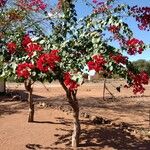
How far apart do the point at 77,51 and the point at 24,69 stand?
148cm

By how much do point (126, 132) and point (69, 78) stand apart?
217 inches

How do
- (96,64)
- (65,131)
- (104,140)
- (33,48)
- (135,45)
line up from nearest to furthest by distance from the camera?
(96,64)
(135,45)
(33,48)
(104,140)
(65,131)

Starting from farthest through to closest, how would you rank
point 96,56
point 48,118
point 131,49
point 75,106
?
point 48,118, point 75,106, point 131,49, point 96,56

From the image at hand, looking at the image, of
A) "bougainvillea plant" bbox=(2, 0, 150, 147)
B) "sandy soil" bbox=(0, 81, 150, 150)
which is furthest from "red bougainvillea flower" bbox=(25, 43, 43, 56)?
"sandy soil" bbox=(0, 81, 150, 150)

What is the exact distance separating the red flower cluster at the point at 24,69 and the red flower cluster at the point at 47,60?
517 millimetres

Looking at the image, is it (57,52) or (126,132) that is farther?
(126,132)

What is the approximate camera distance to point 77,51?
34.0 ft

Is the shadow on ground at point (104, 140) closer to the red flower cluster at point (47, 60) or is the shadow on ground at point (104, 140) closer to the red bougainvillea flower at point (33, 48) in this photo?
the red bougainvillea flower at point (33, 48)

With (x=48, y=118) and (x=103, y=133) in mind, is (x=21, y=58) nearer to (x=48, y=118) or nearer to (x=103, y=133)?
(x=103, y=133)

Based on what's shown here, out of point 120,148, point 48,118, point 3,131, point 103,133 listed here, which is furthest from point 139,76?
point 48,118

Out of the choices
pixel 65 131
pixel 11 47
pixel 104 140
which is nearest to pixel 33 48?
pixel 11 47

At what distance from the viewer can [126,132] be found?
14125mm

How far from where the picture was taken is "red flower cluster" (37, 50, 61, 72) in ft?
30.7

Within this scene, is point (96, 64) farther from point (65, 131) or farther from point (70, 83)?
point (65, 131)
